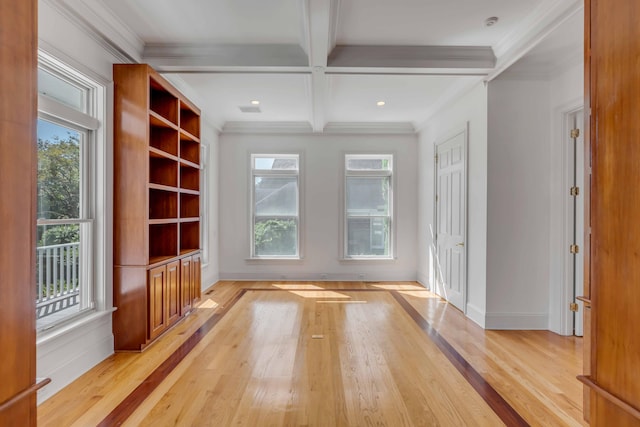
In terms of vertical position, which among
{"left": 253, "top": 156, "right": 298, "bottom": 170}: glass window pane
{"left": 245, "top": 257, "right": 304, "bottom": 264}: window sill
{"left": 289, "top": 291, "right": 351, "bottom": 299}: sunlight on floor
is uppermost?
{"left": 253, "top": 156, "right": 298, "bottom": 170}: glass window pane

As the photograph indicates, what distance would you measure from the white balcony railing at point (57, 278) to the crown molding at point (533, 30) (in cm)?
426

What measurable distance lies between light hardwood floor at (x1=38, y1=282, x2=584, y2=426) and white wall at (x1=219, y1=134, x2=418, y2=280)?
210 centimetres

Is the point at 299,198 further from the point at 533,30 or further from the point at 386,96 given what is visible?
the point at 533,30

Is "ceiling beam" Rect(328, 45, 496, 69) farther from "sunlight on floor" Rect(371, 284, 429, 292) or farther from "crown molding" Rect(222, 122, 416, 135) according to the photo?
"sunlight on floor" Rect(371, 284, 429, 292)

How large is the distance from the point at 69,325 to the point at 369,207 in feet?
16.1

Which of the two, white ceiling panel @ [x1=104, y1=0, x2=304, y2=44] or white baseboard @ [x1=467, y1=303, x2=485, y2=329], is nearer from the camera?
white ceiling panel @ [x1=104, y1=0, x2=304, y2=44]

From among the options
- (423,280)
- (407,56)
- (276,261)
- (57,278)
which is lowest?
(423,280)

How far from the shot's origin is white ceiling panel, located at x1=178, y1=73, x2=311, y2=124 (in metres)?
4.13

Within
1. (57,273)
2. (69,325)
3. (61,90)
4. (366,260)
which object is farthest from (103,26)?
(366,260)

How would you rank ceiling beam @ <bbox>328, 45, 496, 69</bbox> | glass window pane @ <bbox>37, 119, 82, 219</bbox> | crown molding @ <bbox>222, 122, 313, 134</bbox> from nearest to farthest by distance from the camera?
glass window pane @ <bbox>37, 119, 82, 219</bbox> < ceiling beam @ <bbox>328, 45, 496, 69</bbox> < crown molding @ <bbox>222, 122, 313, 134</bbox>

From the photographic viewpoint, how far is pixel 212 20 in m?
3.04

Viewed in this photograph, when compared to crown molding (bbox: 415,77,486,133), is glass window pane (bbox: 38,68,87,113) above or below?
below

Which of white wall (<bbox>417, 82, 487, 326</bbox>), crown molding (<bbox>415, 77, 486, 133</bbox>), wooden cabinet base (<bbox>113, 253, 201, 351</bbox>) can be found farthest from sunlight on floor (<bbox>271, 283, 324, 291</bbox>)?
crown molding (<bbox>415, 77, 486, 133</bbox>)

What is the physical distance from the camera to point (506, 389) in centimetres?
251
